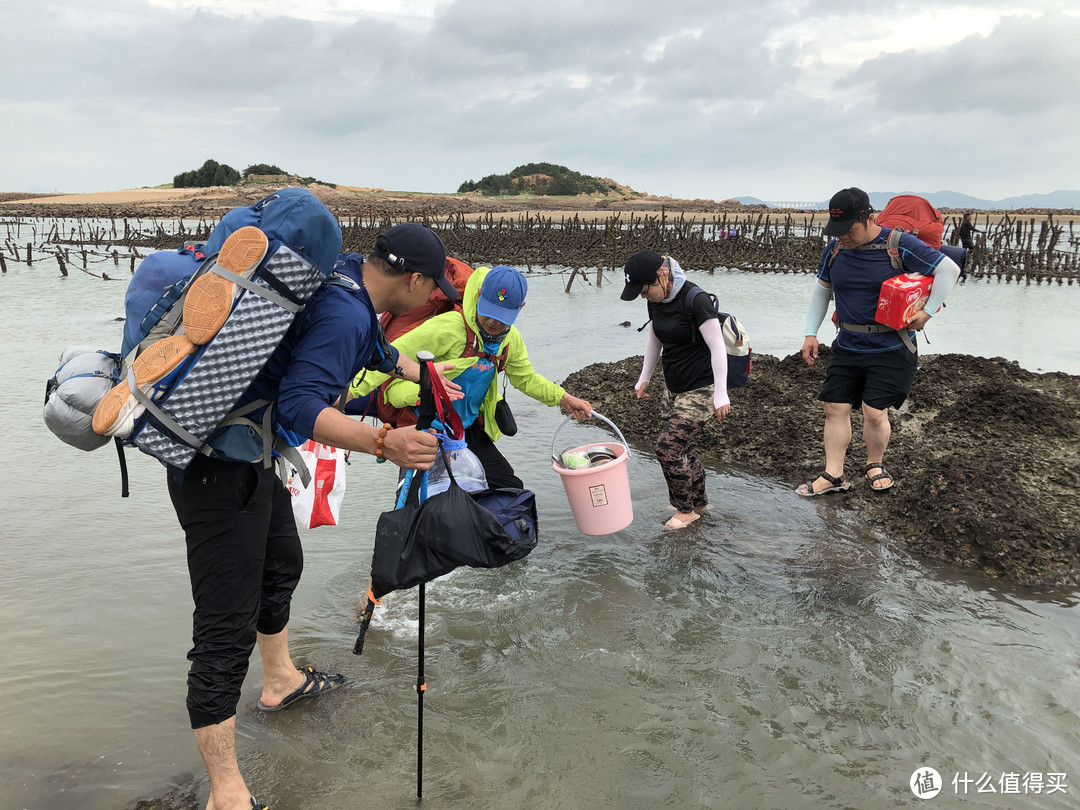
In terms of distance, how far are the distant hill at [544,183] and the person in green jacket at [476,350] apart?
89697mm

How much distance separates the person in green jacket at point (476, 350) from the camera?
338 cm

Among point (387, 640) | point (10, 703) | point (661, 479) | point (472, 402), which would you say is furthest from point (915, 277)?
point (10, 703)

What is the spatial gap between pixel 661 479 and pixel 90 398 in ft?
16.3

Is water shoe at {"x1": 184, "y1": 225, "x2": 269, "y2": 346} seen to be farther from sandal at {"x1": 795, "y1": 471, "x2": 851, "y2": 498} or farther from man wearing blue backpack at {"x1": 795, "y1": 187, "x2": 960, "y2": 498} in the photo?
sandal at {"x1": 795, "y1": 471, "x2": 851, "y2": 498}

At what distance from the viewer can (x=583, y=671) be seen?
11.5 ft

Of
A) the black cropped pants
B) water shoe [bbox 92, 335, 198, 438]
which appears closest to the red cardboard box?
the black cropped pants

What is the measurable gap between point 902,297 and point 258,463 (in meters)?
4.13

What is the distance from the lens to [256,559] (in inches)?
93.7

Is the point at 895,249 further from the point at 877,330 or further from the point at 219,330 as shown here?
the point at 219,330

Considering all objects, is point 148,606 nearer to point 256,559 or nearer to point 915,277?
point 256,559

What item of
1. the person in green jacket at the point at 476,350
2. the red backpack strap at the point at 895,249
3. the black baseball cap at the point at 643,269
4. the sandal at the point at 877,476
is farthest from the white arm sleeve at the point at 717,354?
the sandal at the point at 877,476

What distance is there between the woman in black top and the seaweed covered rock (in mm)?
1501

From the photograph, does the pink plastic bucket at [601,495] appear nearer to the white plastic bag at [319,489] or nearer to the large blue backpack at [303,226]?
the white plastic bag at [319,489]

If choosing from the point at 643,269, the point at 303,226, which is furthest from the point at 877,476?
the point at 303,226
